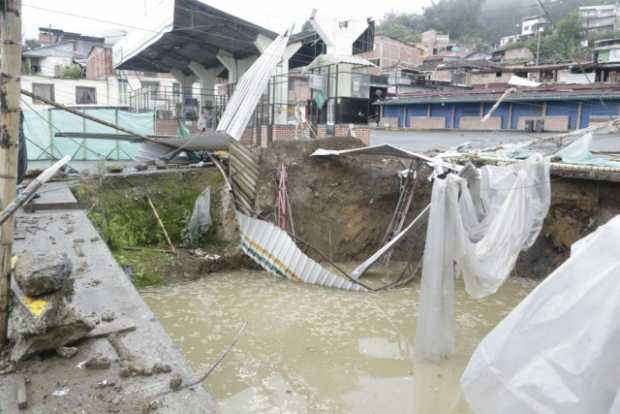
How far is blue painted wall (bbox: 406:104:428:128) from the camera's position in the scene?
16812 millimetres

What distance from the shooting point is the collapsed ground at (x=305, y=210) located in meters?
7.49

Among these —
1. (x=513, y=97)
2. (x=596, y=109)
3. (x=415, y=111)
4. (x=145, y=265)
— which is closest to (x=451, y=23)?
(x=415, y=111)

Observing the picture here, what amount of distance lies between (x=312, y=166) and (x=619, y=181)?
15.5 feet

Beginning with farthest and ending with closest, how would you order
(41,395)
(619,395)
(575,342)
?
(41,395) < (575,342) < (619,395)

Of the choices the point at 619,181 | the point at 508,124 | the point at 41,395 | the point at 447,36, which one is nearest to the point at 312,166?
the point at 619,181

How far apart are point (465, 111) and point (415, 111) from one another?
2151mm

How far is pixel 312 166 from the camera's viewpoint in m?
8.68

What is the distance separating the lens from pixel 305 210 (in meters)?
8.59

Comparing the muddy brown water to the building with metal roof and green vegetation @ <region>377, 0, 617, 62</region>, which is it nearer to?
the building with metal roof

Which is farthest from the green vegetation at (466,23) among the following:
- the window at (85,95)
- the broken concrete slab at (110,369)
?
the broken concrete slab at (110,369)

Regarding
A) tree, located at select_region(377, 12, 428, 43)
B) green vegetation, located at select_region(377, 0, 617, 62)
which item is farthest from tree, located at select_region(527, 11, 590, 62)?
tree, located at select_region(377, 12, 428, 43)

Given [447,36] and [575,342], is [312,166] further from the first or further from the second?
[447,36]

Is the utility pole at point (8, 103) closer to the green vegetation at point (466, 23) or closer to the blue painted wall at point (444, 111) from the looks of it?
the blue painted wall at point (444, 111)

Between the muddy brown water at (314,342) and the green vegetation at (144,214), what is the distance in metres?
0.62
